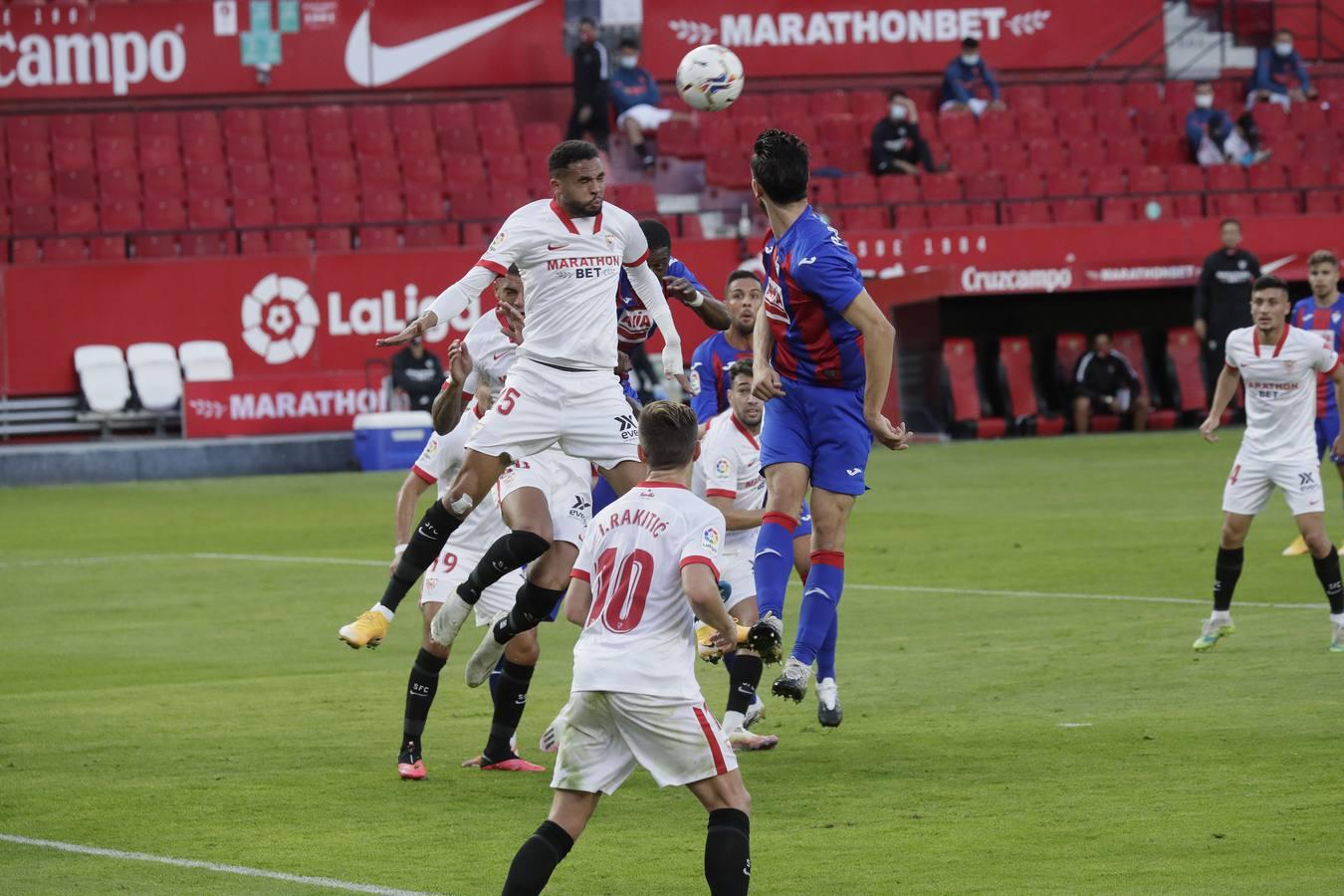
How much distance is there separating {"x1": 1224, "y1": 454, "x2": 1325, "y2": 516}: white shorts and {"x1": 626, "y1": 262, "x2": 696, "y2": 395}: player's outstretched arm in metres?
4.48

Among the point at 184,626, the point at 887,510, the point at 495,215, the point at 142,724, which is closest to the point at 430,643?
the point at 142,724

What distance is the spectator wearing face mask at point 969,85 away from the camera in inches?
1414

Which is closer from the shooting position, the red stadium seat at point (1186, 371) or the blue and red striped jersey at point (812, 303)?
the blue and red striped jersey at point (812, 303)

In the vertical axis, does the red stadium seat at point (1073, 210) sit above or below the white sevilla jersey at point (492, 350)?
above

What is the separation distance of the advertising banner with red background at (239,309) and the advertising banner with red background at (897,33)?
773 cm

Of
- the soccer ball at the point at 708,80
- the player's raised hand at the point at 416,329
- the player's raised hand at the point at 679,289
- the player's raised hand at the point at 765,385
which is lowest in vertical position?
the player's raised hand at the point at 765,385

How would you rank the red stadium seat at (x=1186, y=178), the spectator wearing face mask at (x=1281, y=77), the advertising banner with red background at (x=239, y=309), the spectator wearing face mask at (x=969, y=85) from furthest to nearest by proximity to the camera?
the spectator wearing face mask at (x=1281, y=77), the spectator wearing face mask at (x=969, y=85), the red stadium seat at (x=1186, y=178), the advertising banner with red background at (x=239, y=309)

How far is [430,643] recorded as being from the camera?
32.3 feet

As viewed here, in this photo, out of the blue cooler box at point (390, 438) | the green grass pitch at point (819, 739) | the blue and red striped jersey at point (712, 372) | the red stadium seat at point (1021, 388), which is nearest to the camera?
the green grass pitch at point (819, 739)

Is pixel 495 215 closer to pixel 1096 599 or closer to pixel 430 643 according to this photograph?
pixel 1096 599

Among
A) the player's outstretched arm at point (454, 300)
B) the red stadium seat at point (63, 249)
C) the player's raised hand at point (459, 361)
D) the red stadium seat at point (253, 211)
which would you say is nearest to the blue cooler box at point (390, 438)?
the red stadium seat at point (253, 211)

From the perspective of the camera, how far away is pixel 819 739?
34.4 feet

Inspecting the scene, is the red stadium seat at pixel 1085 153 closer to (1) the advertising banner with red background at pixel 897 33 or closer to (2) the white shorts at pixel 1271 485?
(1) the advertising banner with red background at pixel 897 33

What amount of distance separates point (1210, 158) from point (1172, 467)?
37.6 ft
